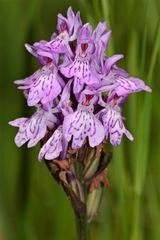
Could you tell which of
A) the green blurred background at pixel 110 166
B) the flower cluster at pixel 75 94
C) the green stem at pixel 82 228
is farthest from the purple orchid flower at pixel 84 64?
the green stem at pixel 82 228

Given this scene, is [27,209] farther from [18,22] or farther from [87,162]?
[18,22]

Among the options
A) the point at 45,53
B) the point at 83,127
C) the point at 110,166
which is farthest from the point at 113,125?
the point at 110,166

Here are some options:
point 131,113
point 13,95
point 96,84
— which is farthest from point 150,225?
point 96,84

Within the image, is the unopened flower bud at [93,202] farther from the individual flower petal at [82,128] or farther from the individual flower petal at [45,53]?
the individual flower petal at [45,53]

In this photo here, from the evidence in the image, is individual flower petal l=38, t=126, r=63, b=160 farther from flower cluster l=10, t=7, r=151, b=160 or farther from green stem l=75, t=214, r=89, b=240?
green stem l=75, t=214, r=89, b=240

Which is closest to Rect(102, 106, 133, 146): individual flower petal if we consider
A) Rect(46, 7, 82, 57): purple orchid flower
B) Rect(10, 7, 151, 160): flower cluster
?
Rect(10, 7, 151, 160): flower cluster

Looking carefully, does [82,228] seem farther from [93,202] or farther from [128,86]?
[128,86]
